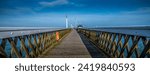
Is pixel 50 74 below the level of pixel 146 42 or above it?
below

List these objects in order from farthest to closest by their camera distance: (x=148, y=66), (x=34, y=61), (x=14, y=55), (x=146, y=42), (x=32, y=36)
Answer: (x=32, y=36)
(x=14, y=55)
(x=146, y=42)
(x=34, y=61)
(x=148, y=66)

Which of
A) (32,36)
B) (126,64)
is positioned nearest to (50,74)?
(126,64)

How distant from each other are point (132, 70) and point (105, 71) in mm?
848

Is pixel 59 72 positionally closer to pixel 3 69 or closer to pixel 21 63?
pixel 21 63

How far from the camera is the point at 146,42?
7.33 metres

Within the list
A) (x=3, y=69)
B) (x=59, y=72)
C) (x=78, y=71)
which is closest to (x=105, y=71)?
(x=78, y=71)

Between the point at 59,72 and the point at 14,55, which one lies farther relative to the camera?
the point at 14,55

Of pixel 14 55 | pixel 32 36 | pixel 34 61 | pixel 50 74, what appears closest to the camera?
pixel 50 74

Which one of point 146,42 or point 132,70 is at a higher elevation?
point 146,42

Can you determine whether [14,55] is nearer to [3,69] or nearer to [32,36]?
[3,69]

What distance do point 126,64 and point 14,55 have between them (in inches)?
174

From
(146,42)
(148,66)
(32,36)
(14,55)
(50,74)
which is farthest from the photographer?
(32,36)

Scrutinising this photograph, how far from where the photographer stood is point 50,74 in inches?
229

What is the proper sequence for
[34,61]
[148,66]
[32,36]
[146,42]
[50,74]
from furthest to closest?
[32,36] → [146,42] → [34,61] → [148,66] → [50,74]
